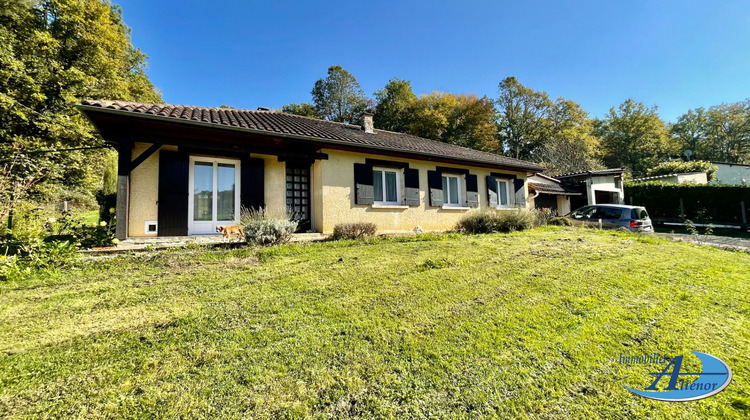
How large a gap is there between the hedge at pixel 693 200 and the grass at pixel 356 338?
50.9ft

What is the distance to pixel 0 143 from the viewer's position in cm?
1141

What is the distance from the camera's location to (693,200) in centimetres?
1582

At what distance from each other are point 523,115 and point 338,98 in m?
20.6

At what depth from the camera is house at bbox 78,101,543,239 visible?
614 centimetres

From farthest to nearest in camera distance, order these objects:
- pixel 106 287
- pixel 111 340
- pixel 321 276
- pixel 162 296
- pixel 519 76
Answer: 1. pixel 519 76
2. pixel 321 276
3. pixel 106 287
4. pixel 162 296
5. pixel 111 340

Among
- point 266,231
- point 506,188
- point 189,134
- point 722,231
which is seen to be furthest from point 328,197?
point 722,231

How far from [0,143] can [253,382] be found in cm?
1751

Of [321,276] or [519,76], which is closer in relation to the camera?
[321,276]

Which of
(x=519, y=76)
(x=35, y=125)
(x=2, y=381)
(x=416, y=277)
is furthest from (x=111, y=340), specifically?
(x=519, y=76)

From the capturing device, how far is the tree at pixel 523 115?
31609mm

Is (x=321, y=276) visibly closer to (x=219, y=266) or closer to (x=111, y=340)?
(x=219, y=266)

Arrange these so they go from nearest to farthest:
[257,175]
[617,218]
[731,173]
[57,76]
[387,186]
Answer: [257,175] → [387,186] → [617,218] → [57,76] → [731,173]

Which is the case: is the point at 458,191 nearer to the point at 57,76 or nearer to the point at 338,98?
the point at 57,76

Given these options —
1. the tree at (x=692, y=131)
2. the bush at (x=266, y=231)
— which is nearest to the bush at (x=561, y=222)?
the bush at (x=266, y=231)
